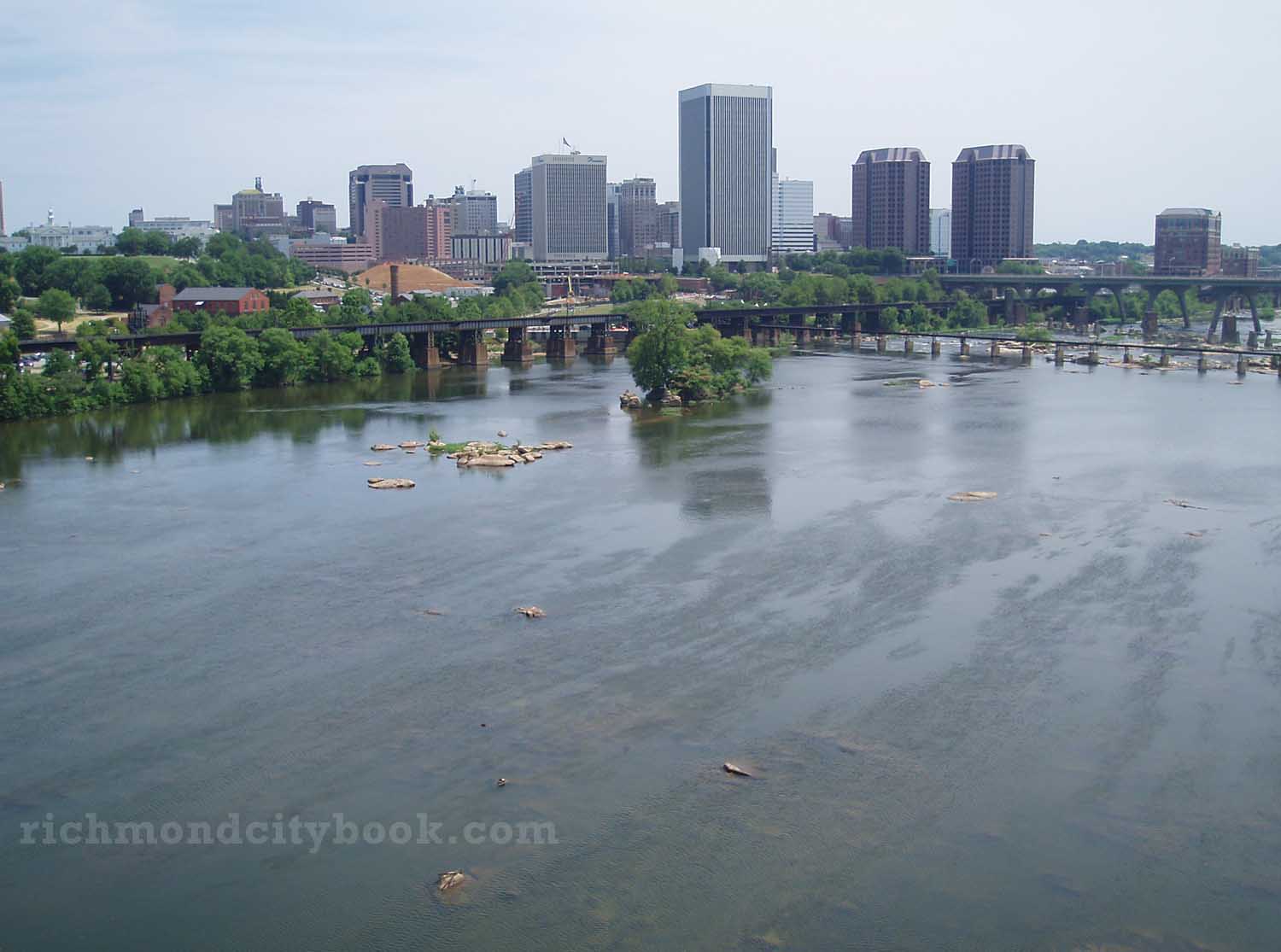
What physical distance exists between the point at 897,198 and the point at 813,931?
293ft

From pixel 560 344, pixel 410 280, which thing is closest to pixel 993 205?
pixel 410 280

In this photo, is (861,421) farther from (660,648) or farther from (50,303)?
(50,303)

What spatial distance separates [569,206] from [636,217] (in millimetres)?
A: 12460

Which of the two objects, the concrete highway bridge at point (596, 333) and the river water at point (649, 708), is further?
the concrete highway bridge at point (596, 333)

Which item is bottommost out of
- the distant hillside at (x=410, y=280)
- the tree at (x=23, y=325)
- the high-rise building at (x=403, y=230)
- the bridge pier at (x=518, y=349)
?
the bridge pier at (x=518, y=349)

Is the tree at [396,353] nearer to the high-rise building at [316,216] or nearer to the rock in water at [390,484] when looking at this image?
the rock in water at [390,484]

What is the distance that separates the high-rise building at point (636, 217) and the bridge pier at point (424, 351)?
2804 inches

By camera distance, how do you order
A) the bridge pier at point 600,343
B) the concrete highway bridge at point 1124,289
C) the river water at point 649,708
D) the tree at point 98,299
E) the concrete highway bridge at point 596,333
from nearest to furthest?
1. the river water at point 649,708
2. the concrete highway bridge at point 596,333
3. the tree at point 98,299
4. the bridge pier at point 600,343
5. the concrete highway bridge at point 1124,289

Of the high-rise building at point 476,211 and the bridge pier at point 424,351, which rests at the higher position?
the high-rise building at point 476,211

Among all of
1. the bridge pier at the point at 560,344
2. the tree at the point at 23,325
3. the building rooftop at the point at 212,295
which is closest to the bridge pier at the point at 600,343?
the bridge pier at the point at 560,344

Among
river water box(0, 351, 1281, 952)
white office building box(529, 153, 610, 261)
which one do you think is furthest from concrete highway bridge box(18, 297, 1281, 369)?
white office building box(529, 153, 610, 261)

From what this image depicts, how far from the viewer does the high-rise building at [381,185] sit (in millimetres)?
114375

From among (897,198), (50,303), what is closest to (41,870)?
(50,303)

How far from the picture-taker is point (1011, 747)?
Result: 9562mm
